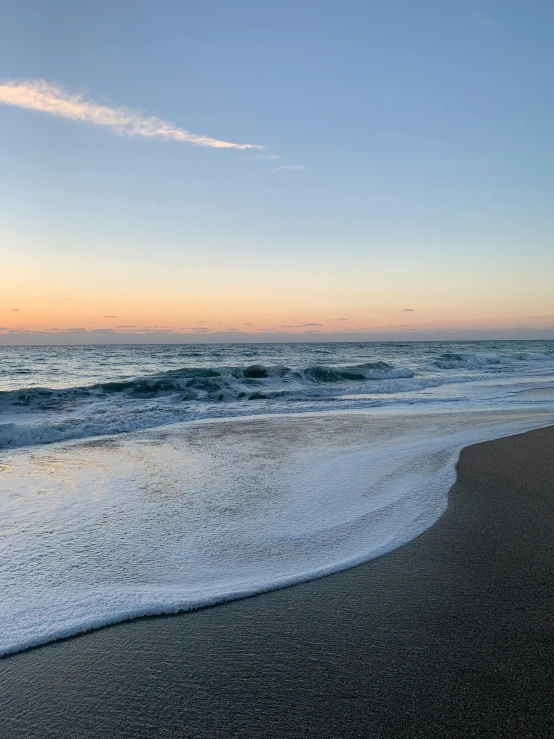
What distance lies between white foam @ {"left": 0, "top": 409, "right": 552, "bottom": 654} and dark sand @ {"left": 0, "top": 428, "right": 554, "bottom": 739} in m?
0.28

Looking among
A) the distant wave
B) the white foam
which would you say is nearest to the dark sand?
the white foam

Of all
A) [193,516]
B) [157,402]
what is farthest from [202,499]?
[157,402]

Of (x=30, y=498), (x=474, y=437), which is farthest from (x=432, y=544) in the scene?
(x=474, y=437)

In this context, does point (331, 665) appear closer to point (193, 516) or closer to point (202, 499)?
point (193, 516)

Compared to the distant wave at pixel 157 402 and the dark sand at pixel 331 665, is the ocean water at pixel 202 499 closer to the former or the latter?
the distant wave at pixel 157 402

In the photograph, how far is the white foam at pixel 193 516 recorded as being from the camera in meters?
3.31

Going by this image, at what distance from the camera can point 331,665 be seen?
2.53 metres

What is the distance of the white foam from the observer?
331 centimetres

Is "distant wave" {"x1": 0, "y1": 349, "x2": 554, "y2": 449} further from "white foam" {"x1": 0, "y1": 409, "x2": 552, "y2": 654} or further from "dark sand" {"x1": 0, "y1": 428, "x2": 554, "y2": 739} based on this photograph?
"dark sand" {"x1": 0, "y1": 428, "x2": 554, "y2": 739}

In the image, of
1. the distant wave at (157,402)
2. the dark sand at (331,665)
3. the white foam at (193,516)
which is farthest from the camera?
the distant wave at (157,402)

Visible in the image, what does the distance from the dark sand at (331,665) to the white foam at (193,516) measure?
0.28m

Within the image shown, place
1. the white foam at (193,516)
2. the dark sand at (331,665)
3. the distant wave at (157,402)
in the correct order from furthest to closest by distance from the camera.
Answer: the distant wave at (157,402) → the white foam at (193,516) → the dark sand at (331,665)

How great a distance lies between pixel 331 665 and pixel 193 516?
260 cm

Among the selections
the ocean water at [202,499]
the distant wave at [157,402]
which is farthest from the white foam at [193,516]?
the distant wave at [157,402]
